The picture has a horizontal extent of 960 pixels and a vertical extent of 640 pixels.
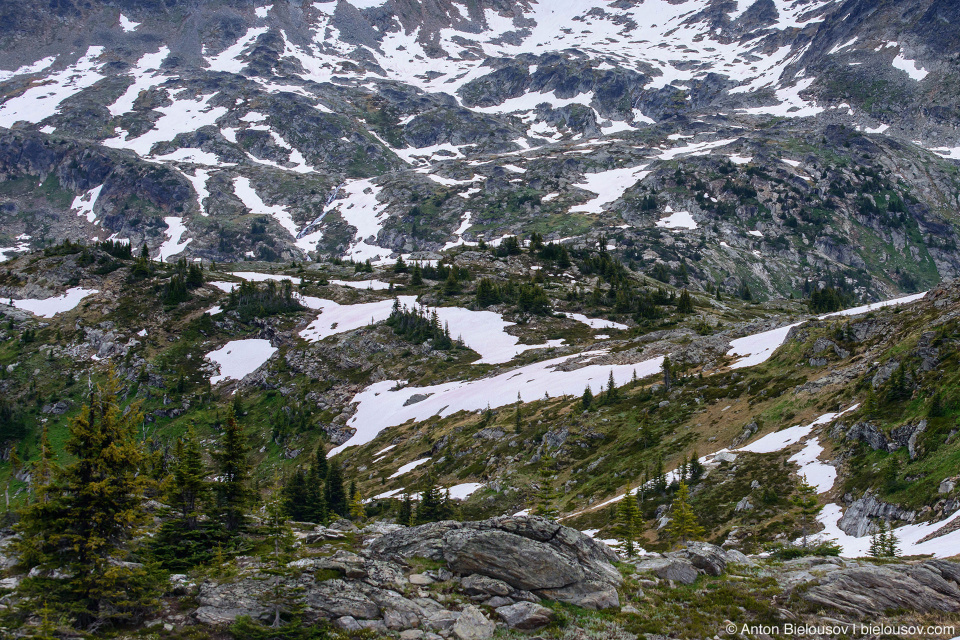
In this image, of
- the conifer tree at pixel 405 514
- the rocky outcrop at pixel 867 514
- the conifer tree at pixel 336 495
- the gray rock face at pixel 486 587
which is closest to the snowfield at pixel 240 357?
the conifer tree at pixel 336 495

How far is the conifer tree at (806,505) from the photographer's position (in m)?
25.8

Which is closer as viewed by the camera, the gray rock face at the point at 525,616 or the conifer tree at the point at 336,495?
the gray rock face at the point at 525,616

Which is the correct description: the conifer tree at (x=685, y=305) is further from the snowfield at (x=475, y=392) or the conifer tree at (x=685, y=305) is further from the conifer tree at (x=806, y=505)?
the conifer tree at (x=806, y=505)

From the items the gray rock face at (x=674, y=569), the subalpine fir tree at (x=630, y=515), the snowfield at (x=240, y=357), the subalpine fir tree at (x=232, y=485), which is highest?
the subalpine fir tree at (x=232, y=485)

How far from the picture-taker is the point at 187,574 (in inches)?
711

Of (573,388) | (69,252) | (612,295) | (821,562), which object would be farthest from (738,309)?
(69,252)

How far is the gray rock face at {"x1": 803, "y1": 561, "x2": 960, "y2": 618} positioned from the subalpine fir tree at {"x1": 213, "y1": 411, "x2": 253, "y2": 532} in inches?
779

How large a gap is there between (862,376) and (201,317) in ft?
378

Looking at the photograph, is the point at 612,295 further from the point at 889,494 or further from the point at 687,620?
the point at 687,620

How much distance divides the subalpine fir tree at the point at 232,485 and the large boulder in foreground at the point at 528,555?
5.66m

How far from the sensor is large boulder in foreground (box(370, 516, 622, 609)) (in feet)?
58.9

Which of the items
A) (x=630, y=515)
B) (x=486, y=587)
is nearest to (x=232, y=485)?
(x=486, y=587)

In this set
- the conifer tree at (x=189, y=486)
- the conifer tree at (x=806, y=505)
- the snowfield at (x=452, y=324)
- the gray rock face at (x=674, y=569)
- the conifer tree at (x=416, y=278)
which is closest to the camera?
the gray rock face at (x=674, y=569)

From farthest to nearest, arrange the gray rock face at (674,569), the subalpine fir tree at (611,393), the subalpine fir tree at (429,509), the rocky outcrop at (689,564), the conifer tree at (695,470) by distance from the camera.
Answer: the subalpine fir tree at (611,393)
the conifer tree at (695,470)
the subalpine fir tree at (429,509)
the rocky outcrop at (689,564)
the gray rock face at (674,569)
